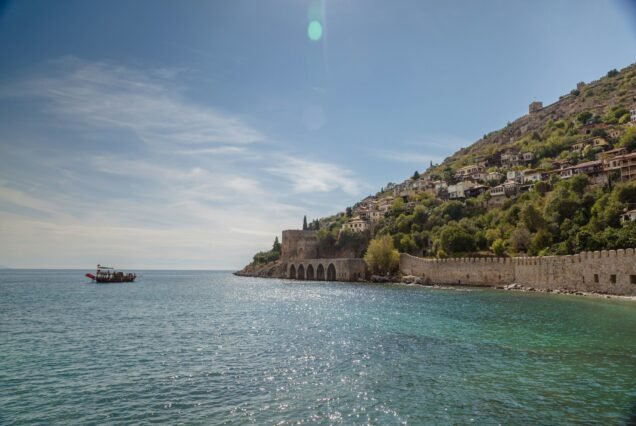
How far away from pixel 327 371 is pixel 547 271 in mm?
32179

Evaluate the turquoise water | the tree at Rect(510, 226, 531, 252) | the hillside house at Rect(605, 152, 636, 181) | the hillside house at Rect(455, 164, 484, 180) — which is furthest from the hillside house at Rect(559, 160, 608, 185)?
the turquoise water

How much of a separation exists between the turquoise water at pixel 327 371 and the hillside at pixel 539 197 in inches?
961

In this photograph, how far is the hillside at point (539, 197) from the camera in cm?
4474

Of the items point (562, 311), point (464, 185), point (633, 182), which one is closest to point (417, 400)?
point (562, 311)

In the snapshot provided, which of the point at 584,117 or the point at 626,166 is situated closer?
the point at 626,166

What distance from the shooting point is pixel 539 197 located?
2287 inches

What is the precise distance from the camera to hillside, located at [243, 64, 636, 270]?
147 feet

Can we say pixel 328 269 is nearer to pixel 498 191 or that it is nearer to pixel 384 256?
pixel 384 256

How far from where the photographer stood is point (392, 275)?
60.2 meters

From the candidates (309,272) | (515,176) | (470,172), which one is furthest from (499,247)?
(470,172)

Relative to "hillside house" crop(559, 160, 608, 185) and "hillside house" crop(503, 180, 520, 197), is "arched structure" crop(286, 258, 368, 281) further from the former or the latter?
"hillside house" crop(559, 160, 608, 185)

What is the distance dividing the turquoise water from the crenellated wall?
30.9 ft

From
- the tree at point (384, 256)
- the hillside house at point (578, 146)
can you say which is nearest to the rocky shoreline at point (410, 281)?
the tree at point (384, 256)

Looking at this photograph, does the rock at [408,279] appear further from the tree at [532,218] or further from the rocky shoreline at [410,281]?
the tree at [532,218]
